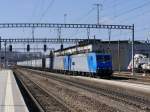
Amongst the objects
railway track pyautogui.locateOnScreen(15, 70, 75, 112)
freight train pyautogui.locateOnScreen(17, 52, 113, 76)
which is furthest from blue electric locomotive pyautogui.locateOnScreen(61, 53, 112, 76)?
railway track pyautogui.locateOnScreen(15, 70, 75, 112)

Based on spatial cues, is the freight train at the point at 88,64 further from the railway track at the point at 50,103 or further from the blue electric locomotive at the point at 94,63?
the railway track at the point at 50,103

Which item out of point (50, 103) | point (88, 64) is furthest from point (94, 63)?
point (50, 103)

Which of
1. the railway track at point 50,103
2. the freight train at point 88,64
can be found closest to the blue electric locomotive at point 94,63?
the freight train at point 88,64

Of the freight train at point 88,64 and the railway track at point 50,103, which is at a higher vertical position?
the freight train at point 88,64

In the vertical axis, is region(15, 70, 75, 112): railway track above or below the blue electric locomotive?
below

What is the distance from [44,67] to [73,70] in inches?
1673

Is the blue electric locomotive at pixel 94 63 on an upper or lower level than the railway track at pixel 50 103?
upper

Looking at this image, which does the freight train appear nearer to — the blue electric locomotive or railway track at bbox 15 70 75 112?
the blue electric locomotive

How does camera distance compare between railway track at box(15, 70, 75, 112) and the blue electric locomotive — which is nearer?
railway track at box(15, 70, 75, 112)

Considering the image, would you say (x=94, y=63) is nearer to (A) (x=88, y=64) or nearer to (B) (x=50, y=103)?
(A) (x=88, y=64)

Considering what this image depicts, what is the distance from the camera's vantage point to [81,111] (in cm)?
1853

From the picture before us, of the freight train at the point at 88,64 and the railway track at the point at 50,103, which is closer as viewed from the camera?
the railway track at the point at 50,103

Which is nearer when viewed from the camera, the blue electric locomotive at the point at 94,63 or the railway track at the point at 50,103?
the railway track at the point at 50,103

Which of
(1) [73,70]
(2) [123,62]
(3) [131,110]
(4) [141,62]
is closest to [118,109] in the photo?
(3) [131,110]
